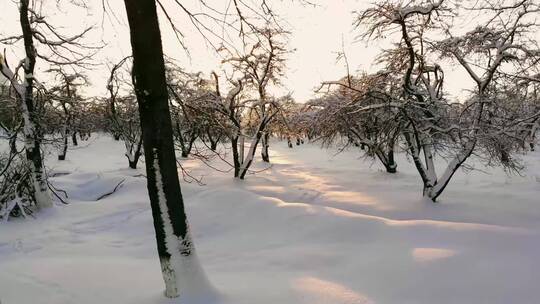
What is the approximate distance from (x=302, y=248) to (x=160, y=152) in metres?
4.50

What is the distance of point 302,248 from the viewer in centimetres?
817

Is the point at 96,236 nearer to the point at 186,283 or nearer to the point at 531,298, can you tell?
the point at 186,283

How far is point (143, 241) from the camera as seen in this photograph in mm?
9875

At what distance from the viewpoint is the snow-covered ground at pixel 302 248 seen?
547 centimetres

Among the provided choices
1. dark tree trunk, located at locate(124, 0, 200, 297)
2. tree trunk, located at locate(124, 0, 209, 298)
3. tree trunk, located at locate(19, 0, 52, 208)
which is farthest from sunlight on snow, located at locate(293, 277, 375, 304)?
tree trunk, located at locate(19, 0, 52, 208)

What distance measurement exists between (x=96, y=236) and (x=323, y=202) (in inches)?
267

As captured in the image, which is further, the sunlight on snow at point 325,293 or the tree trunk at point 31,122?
the tree trunk at point 31,122

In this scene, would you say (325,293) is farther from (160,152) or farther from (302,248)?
(302,248)

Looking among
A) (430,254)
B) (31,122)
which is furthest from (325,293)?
(31,122)

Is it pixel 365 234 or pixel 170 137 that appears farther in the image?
pixel 365 234

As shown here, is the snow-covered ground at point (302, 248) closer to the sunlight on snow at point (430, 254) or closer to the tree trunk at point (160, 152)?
the sunlight on snow at point (430, 254)

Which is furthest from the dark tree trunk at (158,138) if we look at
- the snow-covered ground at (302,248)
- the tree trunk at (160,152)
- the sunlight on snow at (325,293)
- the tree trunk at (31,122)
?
the tree trunk at (31,122)

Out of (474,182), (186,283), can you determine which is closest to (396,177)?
(474,182)

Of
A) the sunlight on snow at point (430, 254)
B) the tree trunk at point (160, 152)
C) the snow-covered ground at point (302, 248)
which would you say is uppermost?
the tree trunk at point (160, 152)
